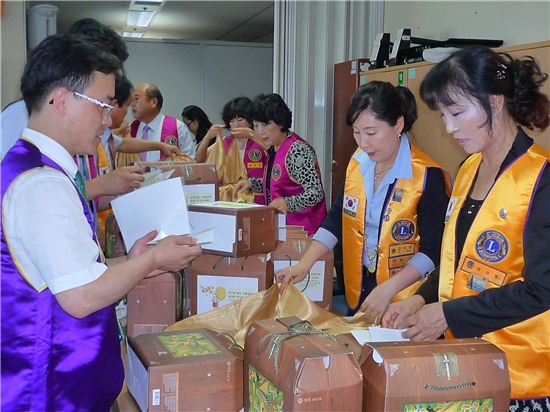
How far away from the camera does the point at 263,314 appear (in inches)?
68.4

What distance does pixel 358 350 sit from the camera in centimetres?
134

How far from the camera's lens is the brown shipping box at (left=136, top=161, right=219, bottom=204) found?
7.23 feet

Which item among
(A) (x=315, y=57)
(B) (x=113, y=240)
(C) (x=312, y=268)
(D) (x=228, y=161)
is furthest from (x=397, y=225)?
(A) (x=315, y=57)

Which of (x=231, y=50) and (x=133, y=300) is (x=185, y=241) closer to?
(x=133, y=300)

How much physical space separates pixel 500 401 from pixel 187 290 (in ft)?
3.72

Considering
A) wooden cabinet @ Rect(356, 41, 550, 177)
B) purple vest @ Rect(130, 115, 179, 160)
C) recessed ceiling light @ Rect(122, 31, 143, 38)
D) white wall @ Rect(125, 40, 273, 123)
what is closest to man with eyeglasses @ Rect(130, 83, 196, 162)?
purple vest @ Rect(130, 115, 179, 160)

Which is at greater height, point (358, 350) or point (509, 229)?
point (509, 229)

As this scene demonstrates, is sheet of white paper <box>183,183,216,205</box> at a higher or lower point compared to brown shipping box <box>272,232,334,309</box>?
higher

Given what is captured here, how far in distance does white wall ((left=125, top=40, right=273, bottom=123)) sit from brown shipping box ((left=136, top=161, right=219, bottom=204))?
6.77 meters

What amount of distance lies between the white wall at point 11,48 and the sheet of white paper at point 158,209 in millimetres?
3412

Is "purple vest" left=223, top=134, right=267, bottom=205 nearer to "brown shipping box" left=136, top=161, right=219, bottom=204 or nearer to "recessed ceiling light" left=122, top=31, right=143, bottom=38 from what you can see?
"brown shipping box" left=136, top=161, right=219, bottom=204

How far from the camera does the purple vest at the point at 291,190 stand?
317cm

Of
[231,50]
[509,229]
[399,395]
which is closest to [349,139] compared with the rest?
[509,229]

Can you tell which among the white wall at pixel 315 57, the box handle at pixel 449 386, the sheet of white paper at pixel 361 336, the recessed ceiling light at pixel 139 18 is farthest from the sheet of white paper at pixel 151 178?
the recessed ceiling light at pixel 139 18
